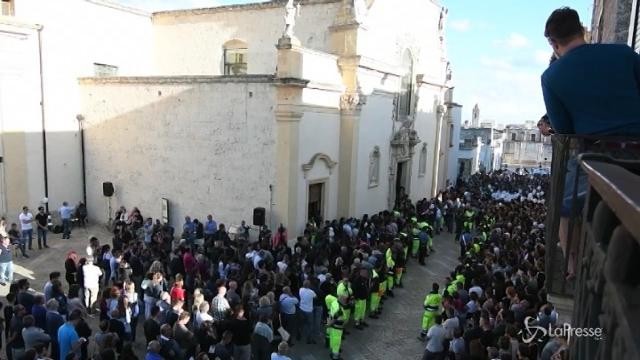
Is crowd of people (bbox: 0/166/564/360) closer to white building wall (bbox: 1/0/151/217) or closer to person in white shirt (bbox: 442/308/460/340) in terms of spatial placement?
person in white shirt (bbox: 442/308/460/340)

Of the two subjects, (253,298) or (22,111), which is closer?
(253,298)

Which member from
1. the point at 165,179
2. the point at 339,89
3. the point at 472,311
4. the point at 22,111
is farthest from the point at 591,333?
the point at 22,111

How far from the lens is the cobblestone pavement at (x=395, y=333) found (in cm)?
1083

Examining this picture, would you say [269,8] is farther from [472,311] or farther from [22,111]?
[472,311]

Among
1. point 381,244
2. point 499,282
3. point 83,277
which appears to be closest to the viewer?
point 499,282

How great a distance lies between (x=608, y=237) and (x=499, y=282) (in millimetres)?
9323

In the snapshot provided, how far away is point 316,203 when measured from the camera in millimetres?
18531

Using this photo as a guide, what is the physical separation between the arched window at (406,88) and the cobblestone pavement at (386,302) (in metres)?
7.05

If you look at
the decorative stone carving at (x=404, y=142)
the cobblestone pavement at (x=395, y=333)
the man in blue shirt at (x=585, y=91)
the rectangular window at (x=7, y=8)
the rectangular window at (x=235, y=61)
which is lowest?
the cobblestone pavement at (x=395, y=333)

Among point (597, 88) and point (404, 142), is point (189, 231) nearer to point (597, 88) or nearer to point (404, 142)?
point (404, 142)

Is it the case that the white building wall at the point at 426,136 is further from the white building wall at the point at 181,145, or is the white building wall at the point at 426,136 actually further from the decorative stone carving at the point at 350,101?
the white building wall at the point at 181,145

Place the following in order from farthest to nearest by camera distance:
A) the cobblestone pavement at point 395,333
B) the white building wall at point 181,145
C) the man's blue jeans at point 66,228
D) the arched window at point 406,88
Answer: the arched window at point 406,88 → the man's blue jeans at point 66,228 → the white building wall at point 181,145 → the cobblestone pavement at point 395,333

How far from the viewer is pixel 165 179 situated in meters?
18.7

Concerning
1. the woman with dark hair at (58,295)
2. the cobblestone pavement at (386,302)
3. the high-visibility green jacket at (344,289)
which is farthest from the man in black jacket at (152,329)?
the high-visibility green jacket at (344,289)
